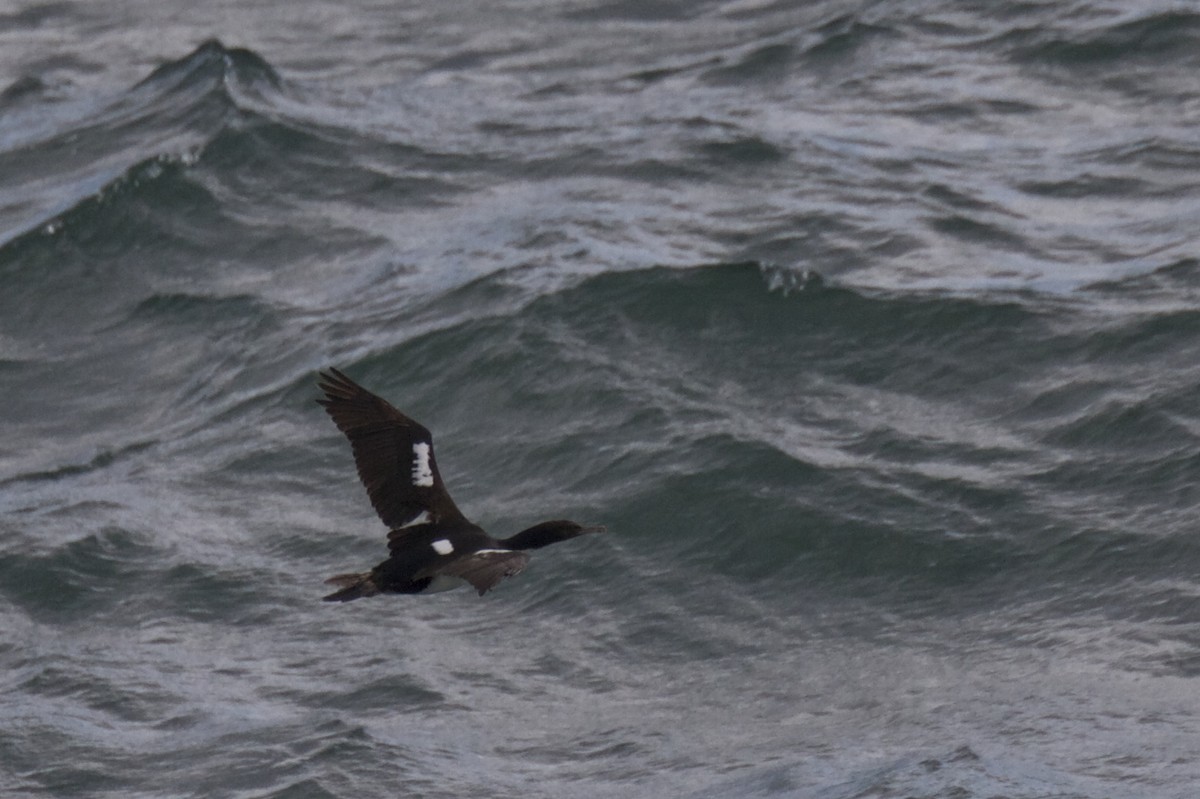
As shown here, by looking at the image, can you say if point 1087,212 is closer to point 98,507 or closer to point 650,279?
point 650,279

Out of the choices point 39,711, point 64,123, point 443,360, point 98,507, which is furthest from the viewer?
point 64,123

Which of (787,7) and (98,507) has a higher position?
(787,7)

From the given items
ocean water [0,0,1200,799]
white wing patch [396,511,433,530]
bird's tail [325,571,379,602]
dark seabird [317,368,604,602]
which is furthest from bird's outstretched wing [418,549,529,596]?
ocean water [0,0,1200,799]

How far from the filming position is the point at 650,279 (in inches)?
513

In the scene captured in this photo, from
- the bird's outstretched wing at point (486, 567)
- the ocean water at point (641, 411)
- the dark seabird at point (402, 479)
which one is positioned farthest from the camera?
the ocean water at point (641, 411)

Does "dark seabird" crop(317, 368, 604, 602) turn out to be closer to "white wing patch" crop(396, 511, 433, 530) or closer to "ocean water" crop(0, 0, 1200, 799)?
"white wing patch" crop(396, 511, 433, 530)

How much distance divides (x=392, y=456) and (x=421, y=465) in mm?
121

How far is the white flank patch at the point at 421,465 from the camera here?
811cm

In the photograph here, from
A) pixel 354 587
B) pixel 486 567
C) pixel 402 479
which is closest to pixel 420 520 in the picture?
pixel 402 479

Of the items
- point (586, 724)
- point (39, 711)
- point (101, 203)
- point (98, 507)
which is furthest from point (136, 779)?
point (101, 203)

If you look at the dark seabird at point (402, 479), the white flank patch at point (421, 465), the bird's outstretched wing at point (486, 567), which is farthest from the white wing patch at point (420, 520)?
the bird's outstretched wing at point (486, 567)

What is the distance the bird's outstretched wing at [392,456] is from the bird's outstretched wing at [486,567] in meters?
0.86

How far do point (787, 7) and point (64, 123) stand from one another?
6390 millimetres

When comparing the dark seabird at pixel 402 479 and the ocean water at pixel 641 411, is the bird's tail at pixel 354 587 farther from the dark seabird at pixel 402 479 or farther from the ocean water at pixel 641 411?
the ocean water at pixel 641 411
